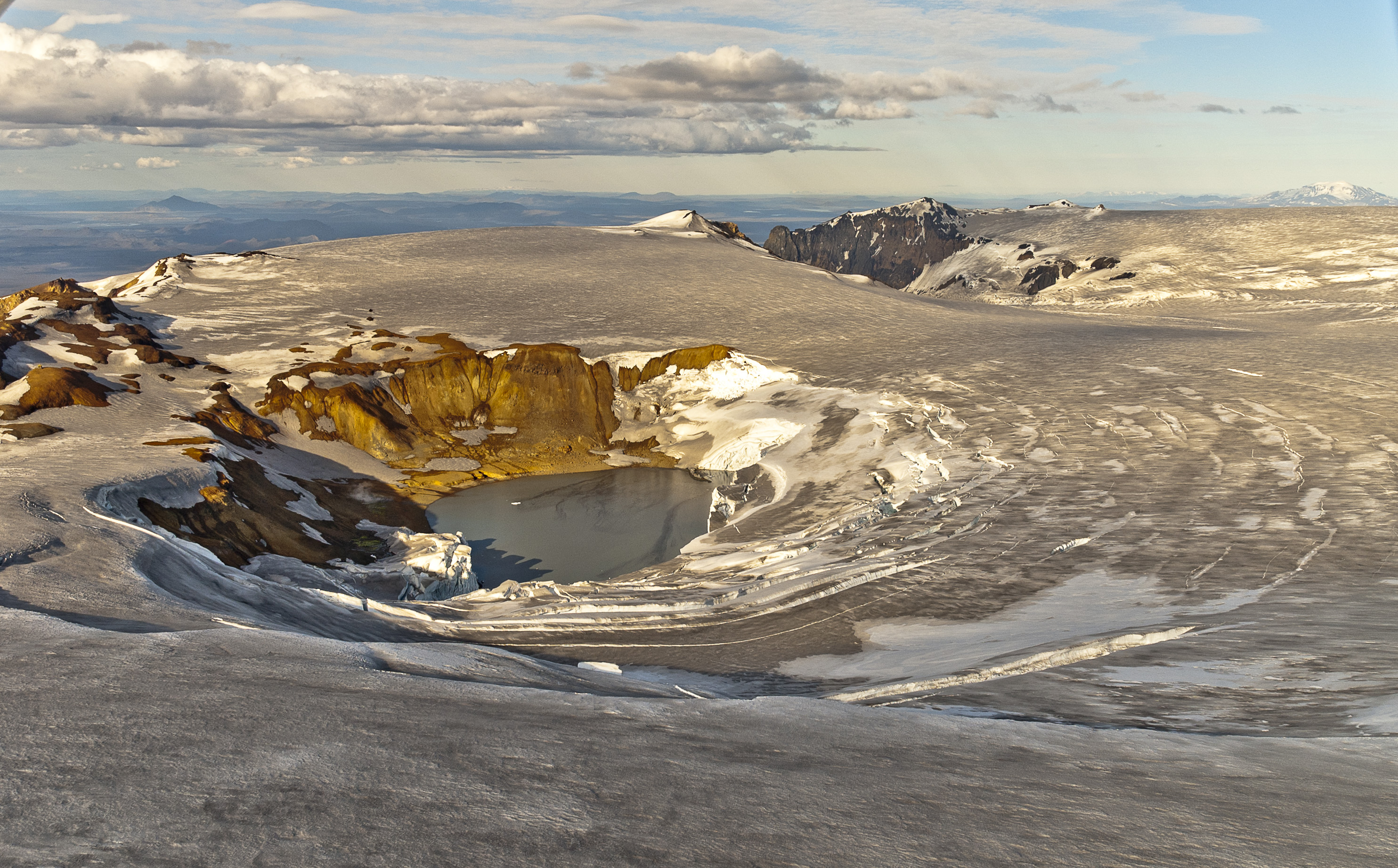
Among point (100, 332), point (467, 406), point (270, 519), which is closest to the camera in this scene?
point (270, 519)

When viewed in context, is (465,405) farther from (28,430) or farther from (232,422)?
(28,430)

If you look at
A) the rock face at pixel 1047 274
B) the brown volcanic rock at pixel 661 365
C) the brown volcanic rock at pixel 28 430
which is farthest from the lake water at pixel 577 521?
the rock face at pixel 1047 274

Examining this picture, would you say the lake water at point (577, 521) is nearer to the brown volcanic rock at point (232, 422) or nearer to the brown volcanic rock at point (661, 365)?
the brown volcanic rock at point (661, 365)

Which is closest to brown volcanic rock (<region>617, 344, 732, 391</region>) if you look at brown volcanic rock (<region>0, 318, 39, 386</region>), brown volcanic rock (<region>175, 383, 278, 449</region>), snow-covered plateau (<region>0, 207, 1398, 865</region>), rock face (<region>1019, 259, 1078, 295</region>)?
snow-covered plateau (<region>0, 207, 1398, 865</region>)

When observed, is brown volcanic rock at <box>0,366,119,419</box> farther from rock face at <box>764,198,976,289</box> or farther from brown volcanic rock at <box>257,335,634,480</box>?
rock face at <box>764,198,976,289</box>

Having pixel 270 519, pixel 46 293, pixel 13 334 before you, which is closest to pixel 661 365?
pixel 270 519
